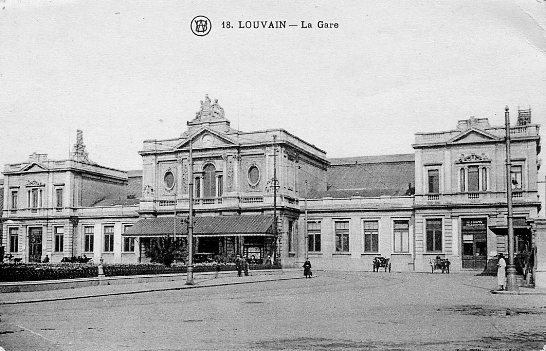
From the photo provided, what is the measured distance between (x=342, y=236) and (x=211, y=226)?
10395mm

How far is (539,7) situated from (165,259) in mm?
33449

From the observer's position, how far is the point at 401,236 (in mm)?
50219

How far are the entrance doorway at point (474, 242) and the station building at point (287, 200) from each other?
71 mm

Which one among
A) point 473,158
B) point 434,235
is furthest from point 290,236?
point 473,158

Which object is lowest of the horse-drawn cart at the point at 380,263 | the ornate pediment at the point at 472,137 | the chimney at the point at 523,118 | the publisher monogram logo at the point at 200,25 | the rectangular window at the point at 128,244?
the horse-drawn cart at the point at 380,263

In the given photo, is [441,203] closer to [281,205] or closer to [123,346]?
[281,205]

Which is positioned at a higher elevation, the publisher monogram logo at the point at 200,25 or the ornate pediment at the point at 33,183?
the publisher monogram logo at the point at 200,25

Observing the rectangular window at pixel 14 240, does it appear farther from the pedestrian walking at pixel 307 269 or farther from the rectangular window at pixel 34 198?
the pedestrian walking at pixel 307 269

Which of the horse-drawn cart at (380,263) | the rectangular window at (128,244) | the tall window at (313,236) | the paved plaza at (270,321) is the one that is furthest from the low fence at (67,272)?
Answer: the rectangular window at (128,244)

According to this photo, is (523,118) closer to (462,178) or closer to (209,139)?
(462,178)

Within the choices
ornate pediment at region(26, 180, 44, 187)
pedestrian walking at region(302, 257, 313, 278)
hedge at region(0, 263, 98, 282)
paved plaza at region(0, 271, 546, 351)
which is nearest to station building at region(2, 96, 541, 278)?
ornate pediment at region(26, 180, 44, 187)

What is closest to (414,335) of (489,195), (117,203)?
(489,195)

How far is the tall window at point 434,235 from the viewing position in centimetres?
4816

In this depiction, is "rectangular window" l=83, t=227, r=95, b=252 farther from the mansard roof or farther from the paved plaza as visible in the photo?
the paved plaza
